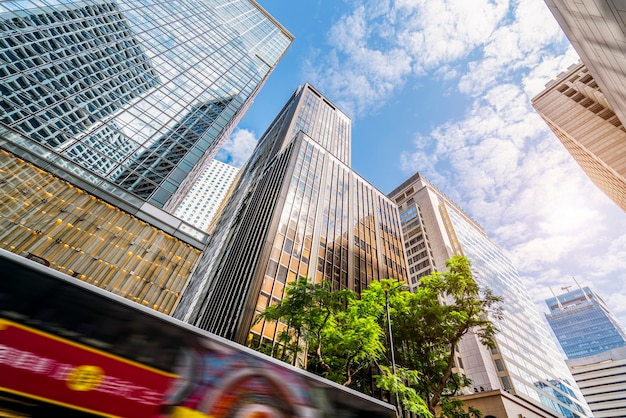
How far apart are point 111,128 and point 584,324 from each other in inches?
9346

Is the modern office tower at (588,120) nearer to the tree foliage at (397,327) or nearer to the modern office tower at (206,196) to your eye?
the tree foliage at (397,327)

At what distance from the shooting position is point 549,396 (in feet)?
164

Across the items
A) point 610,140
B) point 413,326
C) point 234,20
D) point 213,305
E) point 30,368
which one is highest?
point 234,20

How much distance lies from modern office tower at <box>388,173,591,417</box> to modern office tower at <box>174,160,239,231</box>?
74.0m

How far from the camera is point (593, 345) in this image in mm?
142750

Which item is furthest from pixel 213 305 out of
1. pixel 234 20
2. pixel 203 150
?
pixel 234 20

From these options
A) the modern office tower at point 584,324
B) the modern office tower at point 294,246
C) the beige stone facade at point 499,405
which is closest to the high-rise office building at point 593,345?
the modern office tower at point 584,324

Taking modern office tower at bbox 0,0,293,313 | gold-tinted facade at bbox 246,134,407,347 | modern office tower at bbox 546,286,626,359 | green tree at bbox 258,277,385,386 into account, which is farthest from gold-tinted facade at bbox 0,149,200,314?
modern office tower at bbox 546,286,626,359

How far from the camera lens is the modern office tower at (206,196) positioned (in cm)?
10206

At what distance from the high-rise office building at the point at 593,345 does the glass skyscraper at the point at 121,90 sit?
15537cm

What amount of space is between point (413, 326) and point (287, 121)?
1804 inches

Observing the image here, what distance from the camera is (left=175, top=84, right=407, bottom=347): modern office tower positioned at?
19797 mm

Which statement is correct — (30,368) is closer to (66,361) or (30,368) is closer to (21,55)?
(66,361)

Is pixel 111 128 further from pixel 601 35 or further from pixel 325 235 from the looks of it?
pixel 601 35
